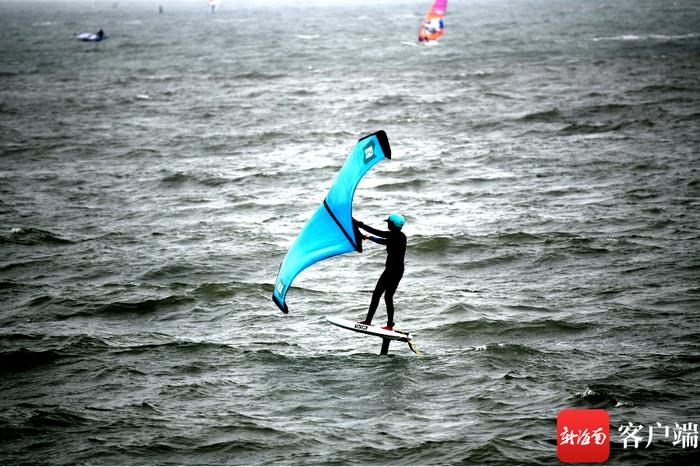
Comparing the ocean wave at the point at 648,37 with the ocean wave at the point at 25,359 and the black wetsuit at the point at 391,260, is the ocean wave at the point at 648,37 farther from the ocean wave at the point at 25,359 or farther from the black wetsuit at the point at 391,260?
the ocean wave at the point at 25,359

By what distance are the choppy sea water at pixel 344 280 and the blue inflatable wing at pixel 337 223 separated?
6.59 ft

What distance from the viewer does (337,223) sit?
12359mm

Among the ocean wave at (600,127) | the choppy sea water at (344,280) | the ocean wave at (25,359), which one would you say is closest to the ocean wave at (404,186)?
the choppy sea water at (344,280)

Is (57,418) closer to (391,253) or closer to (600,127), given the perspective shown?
(391,253)

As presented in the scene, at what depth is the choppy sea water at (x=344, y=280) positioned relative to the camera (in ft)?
39.7

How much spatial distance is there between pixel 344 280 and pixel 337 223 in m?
6.98

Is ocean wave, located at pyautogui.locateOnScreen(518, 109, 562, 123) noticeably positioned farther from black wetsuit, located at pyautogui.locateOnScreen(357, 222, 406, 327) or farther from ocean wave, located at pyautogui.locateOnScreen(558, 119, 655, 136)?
→ black wetsuit, located at pyautogui.locateOnScreen(357, 222, 406, 327)

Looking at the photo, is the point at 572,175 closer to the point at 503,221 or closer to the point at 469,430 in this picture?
the point at 503,221

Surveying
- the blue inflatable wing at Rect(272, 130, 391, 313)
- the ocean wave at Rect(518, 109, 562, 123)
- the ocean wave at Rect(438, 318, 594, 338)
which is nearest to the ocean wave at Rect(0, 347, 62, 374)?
the blue inflatable wing at Rect(272, 130, 391, 313)

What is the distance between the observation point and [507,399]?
12.6m

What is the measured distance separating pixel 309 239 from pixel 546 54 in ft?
191

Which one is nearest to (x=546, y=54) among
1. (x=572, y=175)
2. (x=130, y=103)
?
Result: (x=130, y=103)

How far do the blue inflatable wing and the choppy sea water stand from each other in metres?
2.01

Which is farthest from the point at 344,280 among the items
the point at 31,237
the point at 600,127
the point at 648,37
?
the point at 648,37
